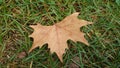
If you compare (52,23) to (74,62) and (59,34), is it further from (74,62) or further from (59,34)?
(74,62)

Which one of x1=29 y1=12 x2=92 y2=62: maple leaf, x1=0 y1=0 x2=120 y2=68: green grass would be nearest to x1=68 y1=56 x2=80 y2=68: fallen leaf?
x1=0 y1=0 x2=120 y2=68: green grass

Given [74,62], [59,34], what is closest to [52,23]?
[59,34]

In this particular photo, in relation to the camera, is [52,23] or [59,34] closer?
[59,34]

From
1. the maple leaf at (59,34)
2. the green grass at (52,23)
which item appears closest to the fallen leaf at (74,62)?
the green grass at (52,23)

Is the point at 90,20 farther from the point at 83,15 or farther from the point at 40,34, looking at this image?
the point at 40,34

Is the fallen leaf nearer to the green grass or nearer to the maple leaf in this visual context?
the green grass

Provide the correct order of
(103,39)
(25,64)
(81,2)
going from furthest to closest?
(81,2)
(103,39)
(25,64)

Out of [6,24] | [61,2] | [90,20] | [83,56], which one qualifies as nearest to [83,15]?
[90,20]
